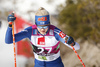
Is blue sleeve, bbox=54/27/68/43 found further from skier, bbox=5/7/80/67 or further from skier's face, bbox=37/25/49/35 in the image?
skier's face, bbox=37/25/49/35

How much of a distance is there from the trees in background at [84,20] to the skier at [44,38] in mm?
3855

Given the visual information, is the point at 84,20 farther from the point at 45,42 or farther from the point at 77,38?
the point at 45,42

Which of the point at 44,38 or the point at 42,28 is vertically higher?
the point at 42,28

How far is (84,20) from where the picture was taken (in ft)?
21.7

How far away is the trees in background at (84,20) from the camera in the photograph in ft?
20.3

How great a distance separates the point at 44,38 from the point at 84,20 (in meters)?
4.56

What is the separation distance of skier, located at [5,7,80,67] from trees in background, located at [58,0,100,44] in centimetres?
386

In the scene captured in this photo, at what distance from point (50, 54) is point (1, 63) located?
14.1 ft

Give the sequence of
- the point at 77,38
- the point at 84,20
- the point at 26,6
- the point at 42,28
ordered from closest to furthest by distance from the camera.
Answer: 1. the point at 42,28
2. the point at 84,20
3. the point at 77,38
4. the point at 26,6

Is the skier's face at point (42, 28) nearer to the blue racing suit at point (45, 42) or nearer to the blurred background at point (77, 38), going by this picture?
the blue racing suit at point (45, 42)

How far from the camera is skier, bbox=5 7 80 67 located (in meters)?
2.25

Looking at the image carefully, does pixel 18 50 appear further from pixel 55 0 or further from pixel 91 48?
pixel 55 0

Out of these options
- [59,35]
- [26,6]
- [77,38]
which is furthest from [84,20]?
[26,6]

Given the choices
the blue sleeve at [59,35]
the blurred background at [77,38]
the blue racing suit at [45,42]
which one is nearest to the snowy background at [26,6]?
the blurred background at [77,38]
